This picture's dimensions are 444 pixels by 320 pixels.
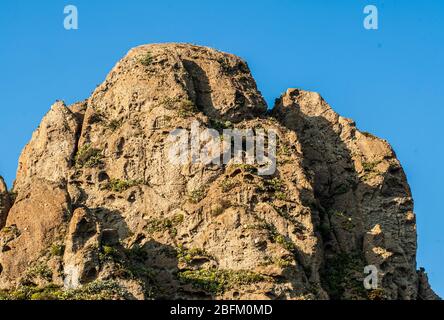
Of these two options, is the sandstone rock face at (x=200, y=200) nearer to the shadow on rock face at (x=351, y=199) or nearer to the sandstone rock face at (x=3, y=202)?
the shadow on rock face at (x=351, y=199)

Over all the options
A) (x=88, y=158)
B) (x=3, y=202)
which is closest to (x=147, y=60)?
(x=88, y=158)

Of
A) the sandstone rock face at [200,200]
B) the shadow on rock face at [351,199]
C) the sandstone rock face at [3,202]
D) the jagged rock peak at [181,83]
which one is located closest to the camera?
the sandstone rock face at [200,200]

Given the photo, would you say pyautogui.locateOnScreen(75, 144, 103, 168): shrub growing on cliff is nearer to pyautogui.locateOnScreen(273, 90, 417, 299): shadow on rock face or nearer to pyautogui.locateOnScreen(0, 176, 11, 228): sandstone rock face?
pyautogui.locateOnScreen(0, 176, 11, 228): sandstone rock face

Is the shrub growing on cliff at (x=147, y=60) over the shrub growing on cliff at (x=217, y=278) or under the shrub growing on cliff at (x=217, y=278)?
over

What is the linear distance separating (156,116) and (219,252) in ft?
54.1

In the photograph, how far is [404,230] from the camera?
419 feet

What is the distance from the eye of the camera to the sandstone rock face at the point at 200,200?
111125 mm

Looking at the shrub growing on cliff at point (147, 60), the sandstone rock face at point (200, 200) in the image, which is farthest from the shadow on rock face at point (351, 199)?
the shrub growing on cliff at point (147, 60)

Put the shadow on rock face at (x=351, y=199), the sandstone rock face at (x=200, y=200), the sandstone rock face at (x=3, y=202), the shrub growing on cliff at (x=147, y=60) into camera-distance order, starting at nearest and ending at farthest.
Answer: the sandstone rock face at (x=200, y=200) < the sandstone rock face at (x=3, y=202) < the shadow on rock face at (x=351, y=199) < the shrub growing on cliff at (x=147, y=60)

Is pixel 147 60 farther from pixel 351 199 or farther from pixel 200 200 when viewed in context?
pixel 351 199

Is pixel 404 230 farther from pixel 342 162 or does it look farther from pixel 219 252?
pixel 219 252

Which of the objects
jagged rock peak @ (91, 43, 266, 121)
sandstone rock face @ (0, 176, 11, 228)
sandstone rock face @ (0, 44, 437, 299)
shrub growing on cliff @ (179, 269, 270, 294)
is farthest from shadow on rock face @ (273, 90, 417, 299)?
sandstone rock face @ (0, 176, 11, 228)
